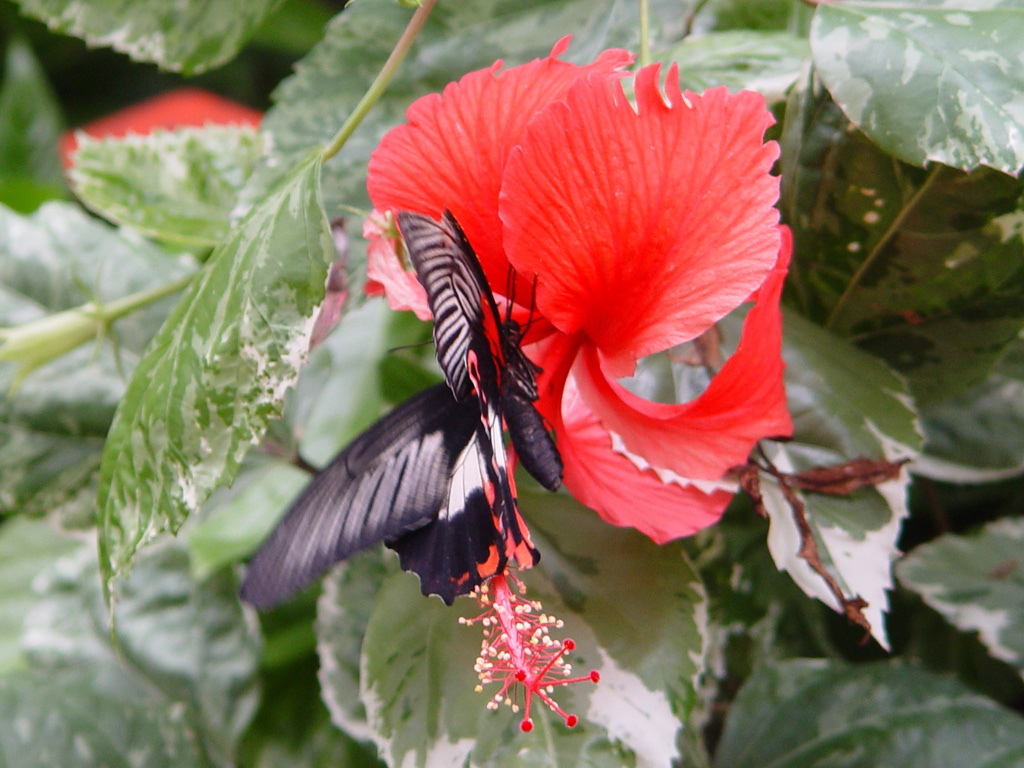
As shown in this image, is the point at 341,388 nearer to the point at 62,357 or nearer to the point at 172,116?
the point at 62,357

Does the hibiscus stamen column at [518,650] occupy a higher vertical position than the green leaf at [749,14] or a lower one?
lower

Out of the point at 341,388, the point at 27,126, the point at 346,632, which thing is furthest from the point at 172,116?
the point at 346,632

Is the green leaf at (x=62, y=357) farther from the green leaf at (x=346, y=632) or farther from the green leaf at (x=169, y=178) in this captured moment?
the green leaf at (x=346, y=632)

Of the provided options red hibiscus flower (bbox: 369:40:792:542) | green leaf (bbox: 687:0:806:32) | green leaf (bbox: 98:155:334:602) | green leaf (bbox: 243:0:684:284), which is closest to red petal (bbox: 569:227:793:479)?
red hibiscus flower (bbox: 369:40:792:542)

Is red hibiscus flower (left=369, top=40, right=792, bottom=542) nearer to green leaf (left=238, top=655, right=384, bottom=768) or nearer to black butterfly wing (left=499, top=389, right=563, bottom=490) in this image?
black butterfly wing (left=499, top=389, right=563, bottom=490)

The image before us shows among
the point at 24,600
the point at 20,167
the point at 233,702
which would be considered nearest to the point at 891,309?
the point at 233,702

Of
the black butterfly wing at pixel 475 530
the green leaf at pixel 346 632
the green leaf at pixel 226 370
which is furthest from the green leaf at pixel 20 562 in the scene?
the black butterfly wing at pixel 475 530

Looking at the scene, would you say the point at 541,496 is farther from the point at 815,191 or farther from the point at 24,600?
the point at 24,600
